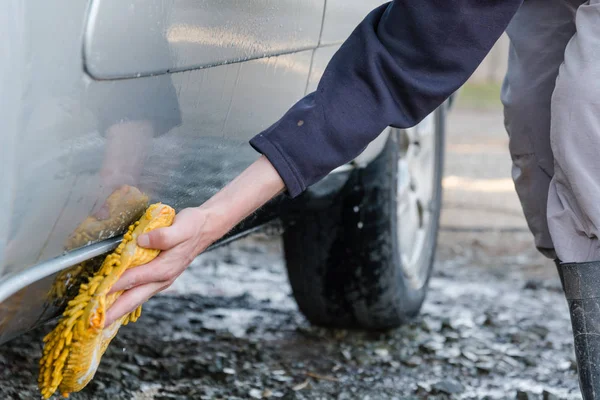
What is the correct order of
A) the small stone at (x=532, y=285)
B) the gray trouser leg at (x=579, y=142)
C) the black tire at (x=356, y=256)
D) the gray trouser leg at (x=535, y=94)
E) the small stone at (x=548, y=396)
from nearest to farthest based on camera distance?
the gray trouser leg at (x=579, y=142)
the gray trouser leg at (x=535, y=94)
the small stone at (x=548, y=396)
the black tire at (x=356, y=256)
the small stone at (x=532, y=285)

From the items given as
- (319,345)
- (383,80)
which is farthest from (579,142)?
(319,345)

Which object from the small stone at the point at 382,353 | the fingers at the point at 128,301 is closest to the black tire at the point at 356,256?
the small stone at the point at 382,353

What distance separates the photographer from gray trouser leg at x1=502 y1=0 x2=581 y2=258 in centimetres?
164

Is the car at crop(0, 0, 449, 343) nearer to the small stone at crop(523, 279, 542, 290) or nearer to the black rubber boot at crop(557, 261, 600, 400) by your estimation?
→ the black rubber boot at crop(557, 261, 600, 400)

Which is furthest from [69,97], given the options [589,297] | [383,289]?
[383,289]

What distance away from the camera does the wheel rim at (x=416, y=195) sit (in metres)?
2.62

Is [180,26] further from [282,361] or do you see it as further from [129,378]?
[282,361]

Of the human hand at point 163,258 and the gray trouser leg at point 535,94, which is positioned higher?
the gray trouser leg at point 535,94

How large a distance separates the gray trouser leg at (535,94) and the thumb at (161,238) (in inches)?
30.4

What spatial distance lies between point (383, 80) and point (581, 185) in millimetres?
384

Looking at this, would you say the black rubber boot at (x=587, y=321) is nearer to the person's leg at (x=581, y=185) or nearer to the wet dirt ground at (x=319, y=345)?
the person's leg at (x=581, y=185)

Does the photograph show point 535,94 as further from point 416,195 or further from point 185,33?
→ point 416,195

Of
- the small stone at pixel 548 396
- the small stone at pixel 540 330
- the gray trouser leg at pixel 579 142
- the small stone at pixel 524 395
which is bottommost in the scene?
the small stone at pixel 540 330

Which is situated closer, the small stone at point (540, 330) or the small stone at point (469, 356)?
the small stone at point (469, 356)
